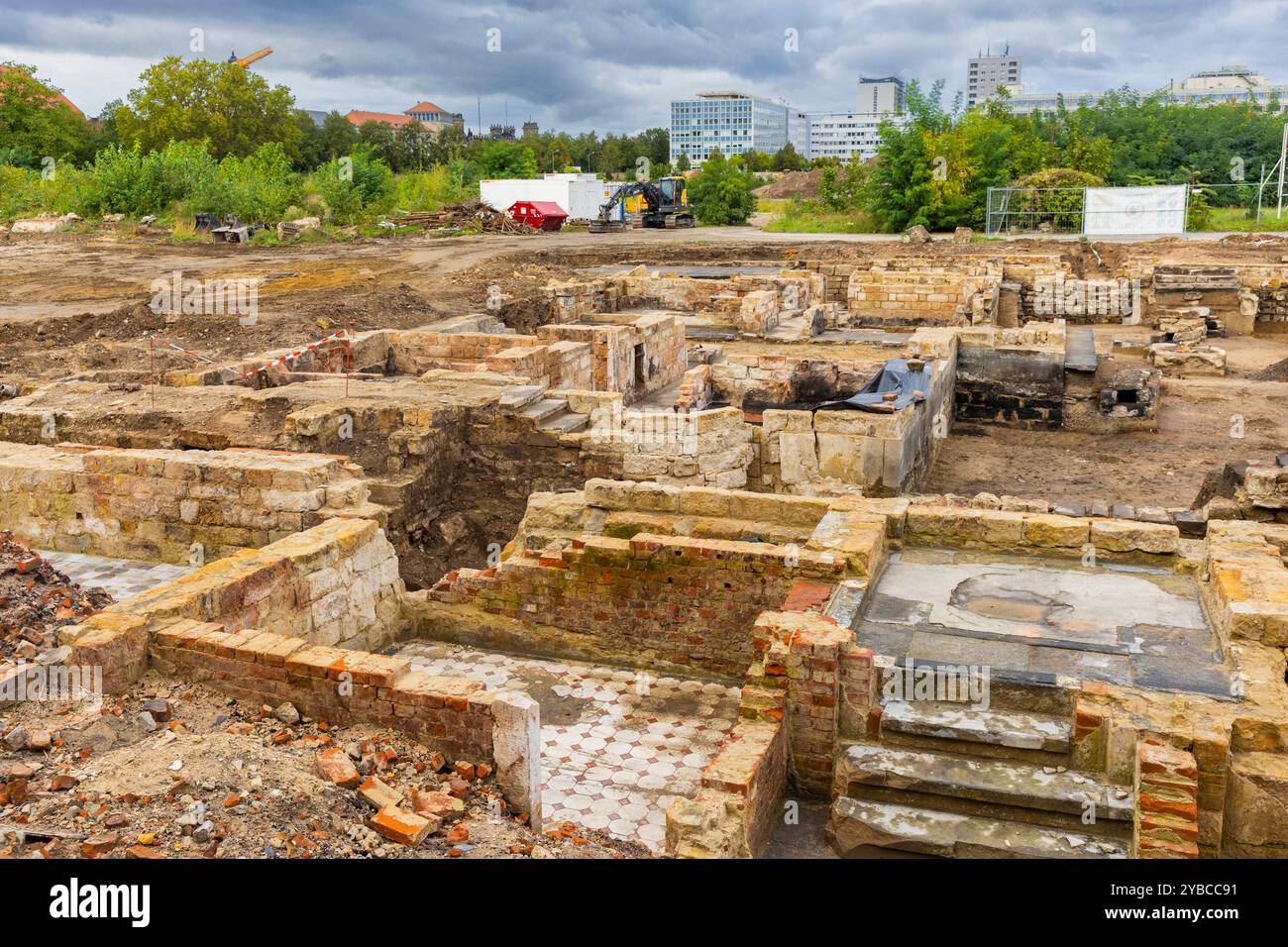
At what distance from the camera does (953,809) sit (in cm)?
535

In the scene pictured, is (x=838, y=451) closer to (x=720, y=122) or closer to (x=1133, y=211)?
(x=1133, y=211)

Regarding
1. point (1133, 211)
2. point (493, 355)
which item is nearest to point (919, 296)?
point (493, 355)

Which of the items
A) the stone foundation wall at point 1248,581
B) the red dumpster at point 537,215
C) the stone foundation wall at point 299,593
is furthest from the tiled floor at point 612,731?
the red dumpster at point 537,215

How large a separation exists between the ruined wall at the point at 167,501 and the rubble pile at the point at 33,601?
111cm

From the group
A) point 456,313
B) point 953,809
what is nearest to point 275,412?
point 953,809

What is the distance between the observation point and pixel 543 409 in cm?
1284

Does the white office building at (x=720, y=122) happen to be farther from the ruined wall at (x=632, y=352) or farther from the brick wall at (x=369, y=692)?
the brick wall at (x=369, y=692)

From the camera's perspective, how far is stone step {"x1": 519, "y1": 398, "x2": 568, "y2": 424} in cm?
1256

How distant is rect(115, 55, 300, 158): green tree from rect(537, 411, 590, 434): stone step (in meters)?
44.1

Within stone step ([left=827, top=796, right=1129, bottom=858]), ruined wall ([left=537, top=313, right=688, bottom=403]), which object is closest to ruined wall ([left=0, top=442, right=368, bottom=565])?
stone step ([left=827, top=796, right=1129, bottom=858])

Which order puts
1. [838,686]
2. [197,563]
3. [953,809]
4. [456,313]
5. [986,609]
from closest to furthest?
1. [953,809]
2. [838,686]
3. [986,609]
4. [197,563]
5. [456,313]

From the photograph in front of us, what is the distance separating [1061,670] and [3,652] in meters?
5.64

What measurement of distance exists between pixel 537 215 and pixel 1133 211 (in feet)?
71.2

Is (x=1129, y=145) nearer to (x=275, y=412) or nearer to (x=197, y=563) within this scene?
(x=275, y=412)
